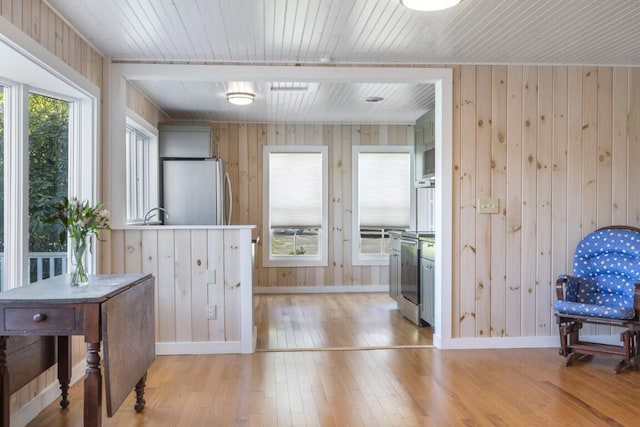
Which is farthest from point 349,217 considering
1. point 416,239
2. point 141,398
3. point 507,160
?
point 141,398

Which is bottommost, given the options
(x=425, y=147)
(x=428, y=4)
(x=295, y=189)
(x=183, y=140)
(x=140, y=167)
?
(x=295, y=189)

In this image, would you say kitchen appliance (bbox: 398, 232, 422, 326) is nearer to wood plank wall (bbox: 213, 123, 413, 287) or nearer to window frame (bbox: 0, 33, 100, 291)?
wood plank wall (bbox: 213, 123, 413, 287)

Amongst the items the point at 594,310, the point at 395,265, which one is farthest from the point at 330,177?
the point at 594,310

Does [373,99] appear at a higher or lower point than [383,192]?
higher

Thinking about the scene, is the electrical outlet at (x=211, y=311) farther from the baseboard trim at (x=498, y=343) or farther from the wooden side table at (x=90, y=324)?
the baseboard trim at (x=498, y=343)

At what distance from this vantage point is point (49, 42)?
2859 mm

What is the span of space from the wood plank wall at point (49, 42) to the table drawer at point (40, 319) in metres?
0.70

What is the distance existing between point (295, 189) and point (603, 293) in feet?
13.4

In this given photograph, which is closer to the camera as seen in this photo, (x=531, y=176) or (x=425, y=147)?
(x=531, y=176)

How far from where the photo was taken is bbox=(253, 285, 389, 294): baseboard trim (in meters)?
6.89

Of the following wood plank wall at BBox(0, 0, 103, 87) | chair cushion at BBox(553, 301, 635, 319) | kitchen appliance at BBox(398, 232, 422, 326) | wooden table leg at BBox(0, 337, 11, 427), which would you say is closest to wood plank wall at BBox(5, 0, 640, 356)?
chair cushion at BBox(553, 301, 635, 319)

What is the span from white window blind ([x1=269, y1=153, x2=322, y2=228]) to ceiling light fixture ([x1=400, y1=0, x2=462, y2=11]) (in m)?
4.35

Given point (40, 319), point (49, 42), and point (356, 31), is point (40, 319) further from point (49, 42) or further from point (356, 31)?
point (356, 31)

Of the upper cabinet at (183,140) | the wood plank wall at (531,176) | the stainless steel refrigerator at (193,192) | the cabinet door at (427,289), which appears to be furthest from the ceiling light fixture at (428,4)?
the upper cabinet at (183,140)
